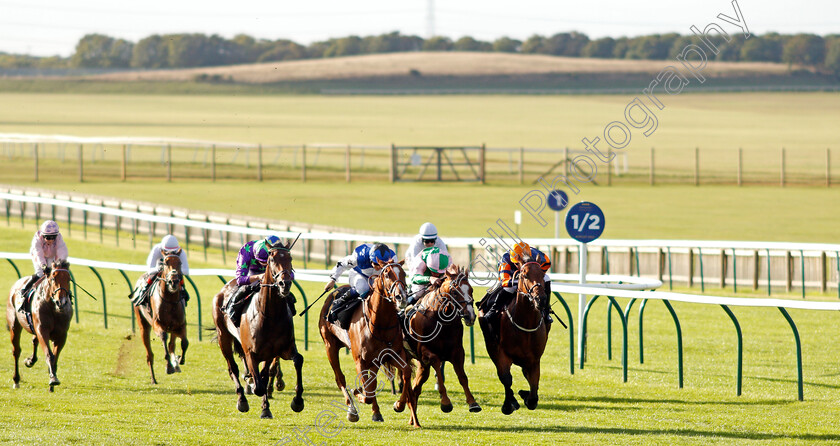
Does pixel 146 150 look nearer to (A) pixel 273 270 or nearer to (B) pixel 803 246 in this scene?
(B) pixel 803 246

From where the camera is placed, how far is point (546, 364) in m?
11.6

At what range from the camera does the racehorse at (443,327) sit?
756 centimetres

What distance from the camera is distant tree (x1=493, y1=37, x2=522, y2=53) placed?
4739 inches

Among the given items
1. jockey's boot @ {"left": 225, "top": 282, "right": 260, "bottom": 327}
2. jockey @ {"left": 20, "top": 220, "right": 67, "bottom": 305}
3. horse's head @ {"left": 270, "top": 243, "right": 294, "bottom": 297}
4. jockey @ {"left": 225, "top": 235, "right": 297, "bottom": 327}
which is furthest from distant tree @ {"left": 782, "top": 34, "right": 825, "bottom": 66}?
horse's head @ {"left": 270, "top": 243, "right": 294, "bottom": 297}

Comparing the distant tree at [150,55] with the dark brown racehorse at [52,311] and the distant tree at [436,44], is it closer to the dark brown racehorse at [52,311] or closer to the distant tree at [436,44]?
the distant tree at [436,44]

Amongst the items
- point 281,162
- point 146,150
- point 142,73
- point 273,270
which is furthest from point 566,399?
point 142,73

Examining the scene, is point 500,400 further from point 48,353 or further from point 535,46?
point 535,46

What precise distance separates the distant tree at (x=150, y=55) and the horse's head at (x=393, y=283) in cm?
10571

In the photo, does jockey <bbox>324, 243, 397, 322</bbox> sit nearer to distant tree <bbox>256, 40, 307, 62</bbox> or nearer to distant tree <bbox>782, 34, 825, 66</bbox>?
distant tree <bbox>782, 34, 825, 66</bbox>

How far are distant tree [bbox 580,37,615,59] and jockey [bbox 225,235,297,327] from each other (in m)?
108

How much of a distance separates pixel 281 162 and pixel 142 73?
63656 millimetres

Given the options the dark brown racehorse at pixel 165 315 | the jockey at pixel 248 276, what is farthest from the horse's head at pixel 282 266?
the dark brown racehorse at pixel 165 315

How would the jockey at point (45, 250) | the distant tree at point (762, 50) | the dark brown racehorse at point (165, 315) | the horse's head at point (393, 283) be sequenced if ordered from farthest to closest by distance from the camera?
the distant tree at point (762, 50), the dark brown racehorse at point (165, 315), the jockey at point (45, 250), the horse's head at point (393, 283)

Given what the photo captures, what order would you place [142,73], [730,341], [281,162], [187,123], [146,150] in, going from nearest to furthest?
[730,341], [281,162], [146,150], [187,123], [142,73]
